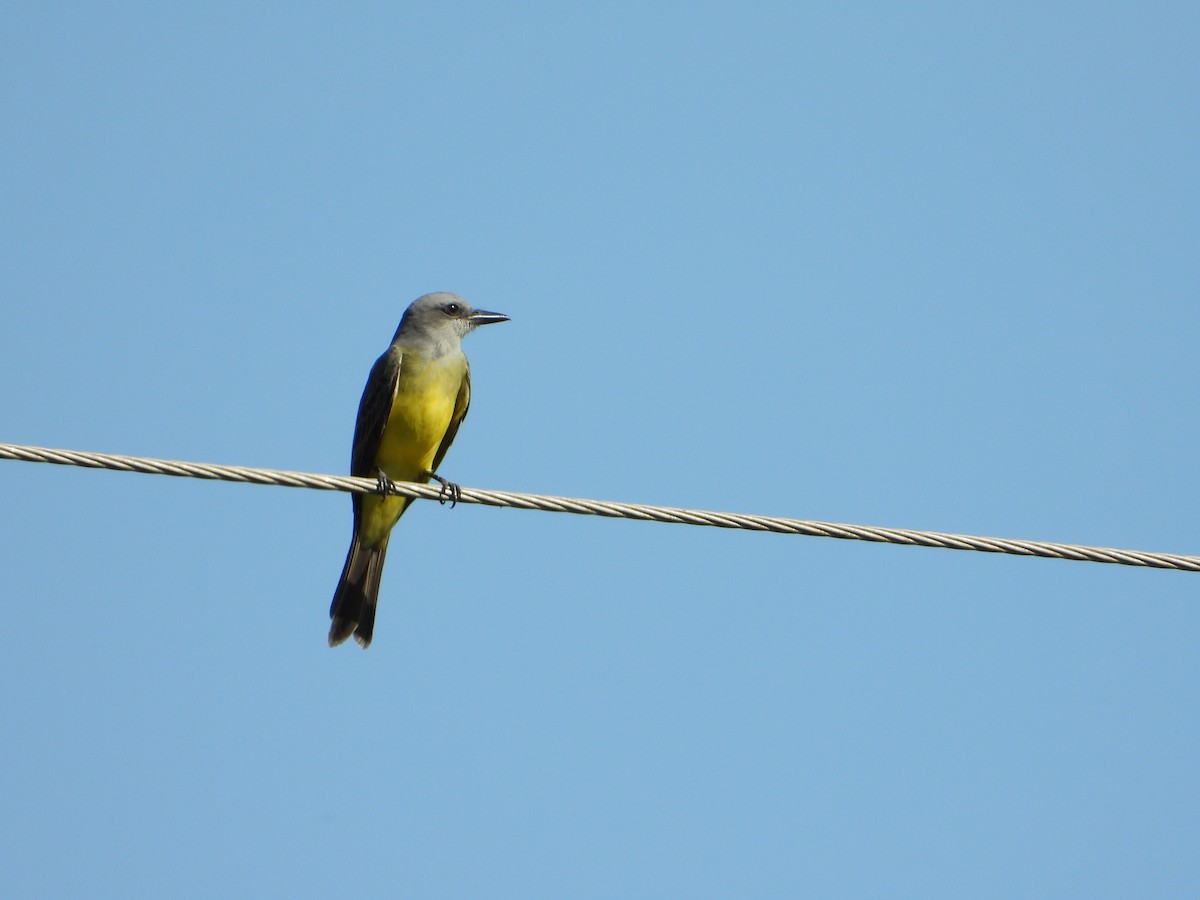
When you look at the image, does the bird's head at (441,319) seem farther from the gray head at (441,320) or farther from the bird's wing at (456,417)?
the bird's wing at (456,417)

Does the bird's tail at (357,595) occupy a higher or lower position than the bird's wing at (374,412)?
lower

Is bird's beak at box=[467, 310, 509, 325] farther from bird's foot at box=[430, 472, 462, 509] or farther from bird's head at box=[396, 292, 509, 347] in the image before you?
bird's foot at box=[430, 472, 462, 509]

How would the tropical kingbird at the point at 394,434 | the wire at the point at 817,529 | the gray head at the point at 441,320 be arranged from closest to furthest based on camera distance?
1. the wire at the point at 817,529
2. the tropical kingbird at the point at 394,434
3. the gray head at the point at 441,320

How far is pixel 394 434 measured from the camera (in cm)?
845

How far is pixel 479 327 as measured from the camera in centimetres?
933

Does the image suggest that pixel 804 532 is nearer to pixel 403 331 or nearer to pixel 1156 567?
pixel 1156 567

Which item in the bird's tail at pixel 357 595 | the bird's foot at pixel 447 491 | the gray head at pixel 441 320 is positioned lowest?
the bird's tail at pixel 357 595

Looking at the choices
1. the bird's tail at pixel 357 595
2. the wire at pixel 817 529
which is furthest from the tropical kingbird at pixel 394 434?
the wire at pixel 817 529

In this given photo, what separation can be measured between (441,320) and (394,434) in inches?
40.2

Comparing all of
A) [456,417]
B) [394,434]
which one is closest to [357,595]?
[394,434]

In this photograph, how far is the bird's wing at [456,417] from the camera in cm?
891

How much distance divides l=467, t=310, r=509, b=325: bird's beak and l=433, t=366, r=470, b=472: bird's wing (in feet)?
1.53

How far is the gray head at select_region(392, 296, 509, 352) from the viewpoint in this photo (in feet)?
29.2

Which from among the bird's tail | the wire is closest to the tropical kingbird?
the bird's tail
